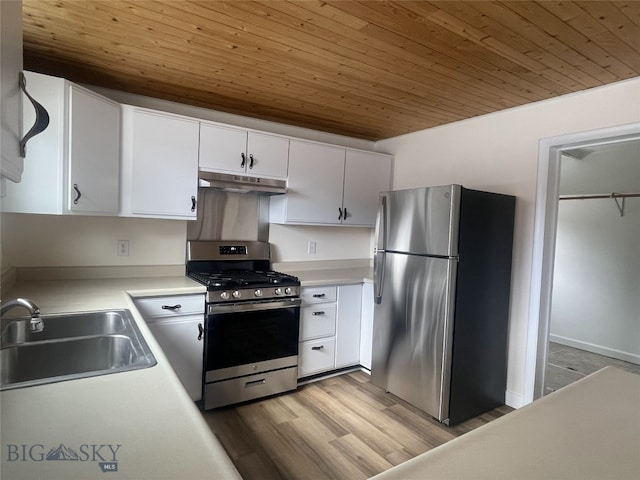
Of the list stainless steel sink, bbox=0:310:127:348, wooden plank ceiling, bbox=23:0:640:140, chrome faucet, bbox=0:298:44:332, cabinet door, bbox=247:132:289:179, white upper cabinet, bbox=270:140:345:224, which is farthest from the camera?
white upper cabinet, bbox=270:140:345:224

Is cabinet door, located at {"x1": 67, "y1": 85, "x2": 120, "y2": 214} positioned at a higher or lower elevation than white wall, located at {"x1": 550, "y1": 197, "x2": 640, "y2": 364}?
higher

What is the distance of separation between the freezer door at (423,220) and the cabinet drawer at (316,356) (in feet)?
3.26

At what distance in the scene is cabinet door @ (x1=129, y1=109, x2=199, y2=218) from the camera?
2.43m

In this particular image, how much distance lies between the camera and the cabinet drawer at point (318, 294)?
9.69 feet

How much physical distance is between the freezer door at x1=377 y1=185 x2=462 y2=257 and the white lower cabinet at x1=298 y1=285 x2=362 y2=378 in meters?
0.63

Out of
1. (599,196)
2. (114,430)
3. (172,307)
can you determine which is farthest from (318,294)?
(599,196)

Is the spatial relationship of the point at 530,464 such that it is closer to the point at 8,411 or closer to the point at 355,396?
the point at 8,411

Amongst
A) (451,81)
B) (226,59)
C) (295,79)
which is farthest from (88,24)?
(451,81)

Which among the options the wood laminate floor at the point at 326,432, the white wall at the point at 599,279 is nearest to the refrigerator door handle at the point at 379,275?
the wood laminate floor at the point at 326,432

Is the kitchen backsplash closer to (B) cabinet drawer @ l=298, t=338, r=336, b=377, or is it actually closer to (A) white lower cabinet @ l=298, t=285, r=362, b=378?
(A) white lower cabinet @ l=298, t=285, r=362, b=378

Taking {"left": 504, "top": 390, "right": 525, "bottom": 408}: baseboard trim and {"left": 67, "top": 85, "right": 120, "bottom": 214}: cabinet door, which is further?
{"left": 504, "top": 390, "right": 525, "bottom": 408}: baseboard trim

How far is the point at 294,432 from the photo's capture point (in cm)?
233

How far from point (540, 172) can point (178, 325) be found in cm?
275

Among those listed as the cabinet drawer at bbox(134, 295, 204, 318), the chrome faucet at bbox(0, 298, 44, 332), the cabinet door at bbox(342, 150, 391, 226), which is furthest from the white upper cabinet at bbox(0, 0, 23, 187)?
the cabinet door at bbox(342, 150, 391, 226)
